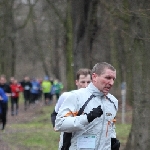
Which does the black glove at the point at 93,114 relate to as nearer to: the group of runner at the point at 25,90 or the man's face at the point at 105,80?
the man's face at the point at 105,80

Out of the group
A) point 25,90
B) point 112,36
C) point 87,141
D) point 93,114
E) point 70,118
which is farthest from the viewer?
point 25,90

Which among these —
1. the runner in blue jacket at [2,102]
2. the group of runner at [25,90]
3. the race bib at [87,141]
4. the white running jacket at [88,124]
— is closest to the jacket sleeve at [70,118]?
the white running jacket at [88,124]

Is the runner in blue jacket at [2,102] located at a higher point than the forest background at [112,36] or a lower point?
lower

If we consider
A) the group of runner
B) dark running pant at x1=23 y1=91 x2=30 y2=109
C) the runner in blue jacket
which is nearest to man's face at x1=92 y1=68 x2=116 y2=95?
the runner in blue jacket

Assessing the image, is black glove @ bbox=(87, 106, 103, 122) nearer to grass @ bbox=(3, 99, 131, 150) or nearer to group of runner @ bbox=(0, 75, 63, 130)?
grass @ bbox=(3, 99, 131, 150)

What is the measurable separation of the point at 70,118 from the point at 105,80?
51cm

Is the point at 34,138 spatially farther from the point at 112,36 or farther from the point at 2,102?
the point at 112,36

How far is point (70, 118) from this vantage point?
5.47m

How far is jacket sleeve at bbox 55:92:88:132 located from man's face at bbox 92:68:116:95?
254mm

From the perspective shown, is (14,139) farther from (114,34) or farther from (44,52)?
(44,52)

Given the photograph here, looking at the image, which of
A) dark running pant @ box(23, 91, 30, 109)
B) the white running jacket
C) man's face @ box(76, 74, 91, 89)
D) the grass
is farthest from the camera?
dark running pant @ box(23, 91, 30, 109)

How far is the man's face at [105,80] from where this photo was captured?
5.55 m

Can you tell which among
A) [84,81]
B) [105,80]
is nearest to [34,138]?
[84,81]

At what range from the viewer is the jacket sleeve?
5387 mm
